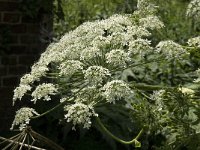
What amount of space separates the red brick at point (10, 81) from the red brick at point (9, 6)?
0.63 metres

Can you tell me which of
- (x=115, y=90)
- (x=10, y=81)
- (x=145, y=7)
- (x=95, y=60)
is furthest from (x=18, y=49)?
(x=115, y=90)

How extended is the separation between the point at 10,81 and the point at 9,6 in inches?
27.1

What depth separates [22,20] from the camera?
4930mm

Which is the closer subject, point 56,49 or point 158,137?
point 56,49

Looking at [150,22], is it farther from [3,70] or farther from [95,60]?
[3,70]

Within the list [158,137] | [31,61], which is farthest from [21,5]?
[158,137]

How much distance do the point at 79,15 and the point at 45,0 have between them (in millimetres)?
1911

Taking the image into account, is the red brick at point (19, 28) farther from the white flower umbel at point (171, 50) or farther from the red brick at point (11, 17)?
the white flower umbel at point (171, 50)

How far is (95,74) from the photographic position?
2346 millimetres

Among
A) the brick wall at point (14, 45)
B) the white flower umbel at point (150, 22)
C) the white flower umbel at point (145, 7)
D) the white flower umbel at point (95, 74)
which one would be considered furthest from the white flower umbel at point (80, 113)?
the brick wall at point (14, 45)

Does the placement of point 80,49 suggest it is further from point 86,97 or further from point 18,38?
point 18,38

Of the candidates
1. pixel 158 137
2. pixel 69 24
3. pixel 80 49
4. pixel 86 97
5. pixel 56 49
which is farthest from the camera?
pixel 69 24

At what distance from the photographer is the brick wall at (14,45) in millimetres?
4828

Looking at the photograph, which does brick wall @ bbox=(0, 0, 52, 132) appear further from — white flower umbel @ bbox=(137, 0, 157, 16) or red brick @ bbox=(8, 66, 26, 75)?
white flower umbel @ bbox=(137, 0, 157, 16)
